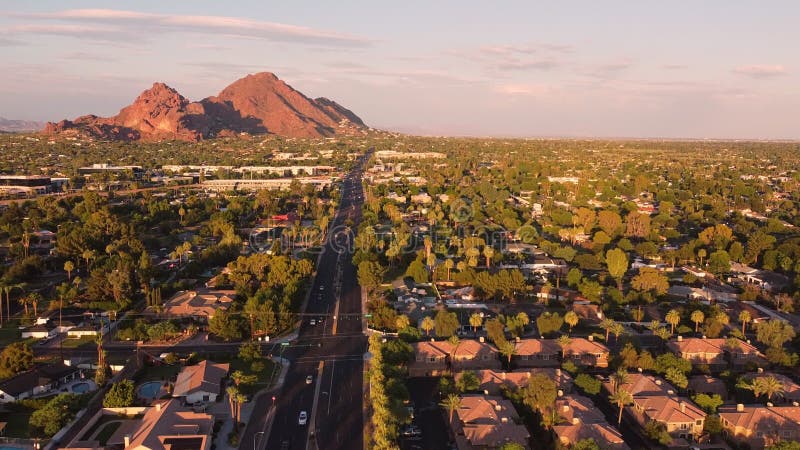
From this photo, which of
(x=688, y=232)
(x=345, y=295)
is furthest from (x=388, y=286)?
(x=688, y=232)

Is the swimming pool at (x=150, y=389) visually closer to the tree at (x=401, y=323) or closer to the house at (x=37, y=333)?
the house at (x=37, y=333)

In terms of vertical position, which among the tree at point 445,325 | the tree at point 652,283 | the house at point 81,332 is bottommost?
the house at point 81,332

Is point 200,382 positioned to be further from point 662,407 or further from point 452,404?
point 662,407

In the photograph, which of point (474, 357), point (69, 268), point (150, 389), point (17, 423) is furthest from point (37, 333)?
point (474, 357)

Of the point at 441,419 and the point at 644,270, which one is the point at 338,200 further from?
the point at 441,419

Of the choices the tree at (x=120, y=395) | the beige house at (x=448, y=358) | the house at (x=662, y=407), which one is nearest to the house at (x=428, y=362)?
the beige house at (x=448, y=358)

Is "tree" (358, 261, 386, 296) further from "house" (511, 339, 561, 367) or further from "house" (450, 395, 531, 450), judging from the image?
"house" (450, 395, 531, 450)
